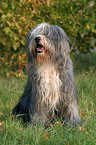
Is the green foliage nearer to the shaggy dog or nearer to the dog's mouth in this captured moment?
the shaggy dog

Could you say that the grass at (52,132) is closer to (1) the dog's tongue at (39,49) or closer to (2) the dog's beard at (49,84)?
(2) the dog's beard at (49,84)

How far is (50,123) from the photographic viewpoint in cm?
345

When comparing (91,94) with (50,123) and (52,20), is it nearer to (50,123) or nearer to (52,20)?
(50,123)

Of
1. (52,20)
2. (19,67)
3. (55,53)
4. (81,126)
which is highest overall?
(52,20)

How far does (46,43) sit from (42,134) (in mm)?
1236

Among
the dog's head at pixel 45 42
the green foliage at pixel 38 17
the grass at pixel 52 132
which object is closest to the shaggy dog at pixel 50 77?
the dog's head at pixel 45 42

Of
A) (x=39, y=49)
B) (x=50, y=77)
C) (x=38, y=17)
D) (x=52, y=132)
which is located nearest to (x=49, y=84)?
(x=50, y=77)

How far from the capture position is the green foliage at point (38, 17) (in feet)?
18.4

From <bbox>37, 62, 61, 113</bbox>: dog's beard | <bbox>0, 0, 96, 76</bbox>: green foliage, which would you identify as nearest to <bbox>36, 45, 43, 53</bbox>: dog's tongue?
<bbox>37, 62, 61, 113</bbox>: dog's beard

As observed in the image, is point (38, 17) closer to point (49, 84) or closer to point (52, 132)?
point (49, 84)

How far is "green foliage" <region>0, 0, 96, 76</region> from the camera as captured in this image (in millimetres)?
5600

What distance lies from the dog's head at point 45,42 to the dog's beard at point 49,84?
6.0 inches

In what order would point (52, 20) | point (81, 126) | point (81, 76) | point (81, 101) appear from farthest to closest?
point (52, 20) → point (81, 76) → point (81, 101) → point (81, 126)

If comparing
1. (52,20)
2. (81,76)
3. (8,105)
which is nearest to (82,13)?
(52,20)
